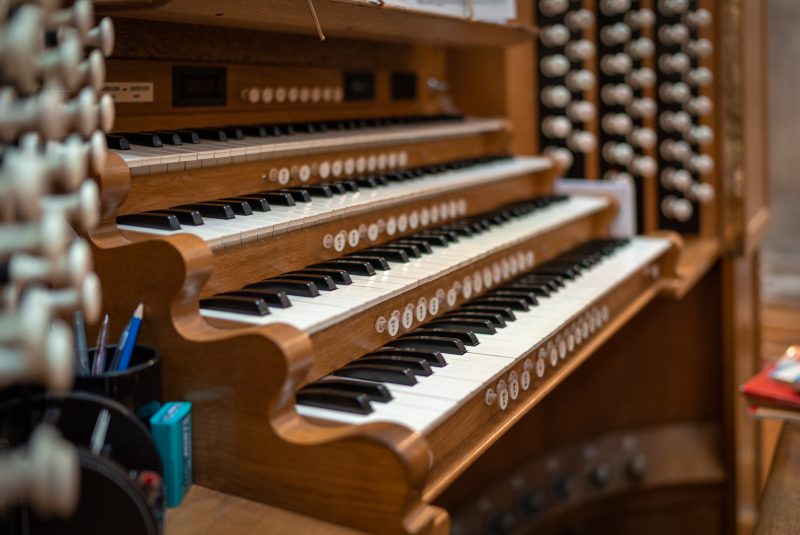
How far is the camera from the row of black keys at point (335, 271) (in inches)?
66.0

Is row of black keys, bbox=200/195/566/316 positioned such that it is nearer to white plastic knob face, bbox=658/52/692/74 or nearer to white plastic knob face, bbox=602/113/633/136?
white plastic knob face, bbox=602/113/633/136

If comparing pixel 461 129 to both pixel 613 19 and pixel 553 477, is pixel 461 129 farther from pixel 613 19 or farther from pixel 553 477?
pixel 553 477

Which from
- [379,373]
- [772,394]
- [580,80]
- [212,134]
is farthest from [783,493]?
[580,80]

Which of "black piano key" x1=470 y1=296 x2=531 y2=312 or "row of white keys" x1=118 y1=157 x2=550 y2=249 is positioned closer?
"row of white keys" x1=118 y1=157 x2=550 y2=249

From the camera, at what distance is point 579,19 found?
365 centimetres

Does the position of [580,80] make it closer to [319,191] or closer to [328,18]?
[328,18]

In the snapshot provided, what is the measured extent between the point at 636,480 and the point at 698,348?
652mm

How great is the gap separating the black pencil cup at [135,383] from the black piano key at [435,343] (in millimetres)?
526

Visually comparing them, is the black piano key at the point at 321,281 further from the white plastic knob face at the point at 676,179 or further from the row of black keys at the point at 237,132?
the white plastic knob face at the point at 676,179

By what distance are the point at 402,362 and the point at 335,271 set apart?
0.94 ft

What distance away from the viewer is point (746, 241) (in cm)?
384

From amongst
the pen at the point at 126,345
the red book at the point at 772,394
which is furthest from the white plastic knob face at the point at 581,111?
the pen at the point at 126,345

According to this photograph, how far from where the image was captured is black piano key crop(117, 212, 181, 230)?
172cm

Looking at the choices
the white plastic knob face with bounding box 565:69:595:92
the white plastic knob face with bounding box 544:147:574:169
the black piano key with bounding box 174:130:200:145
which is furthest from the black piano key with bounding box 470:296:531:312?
the white plastic knob face with bounding box 565:69:595:92
